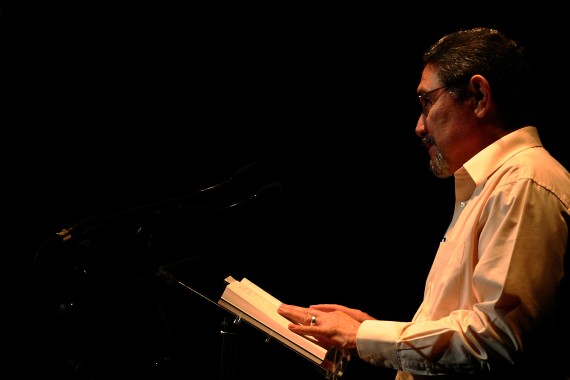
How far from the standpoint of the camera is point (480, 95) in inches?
65.4

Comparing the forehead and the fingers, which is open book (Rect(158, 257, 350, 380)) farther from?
the forehead

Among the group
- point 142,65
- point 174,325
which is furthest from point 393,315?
point 142,65

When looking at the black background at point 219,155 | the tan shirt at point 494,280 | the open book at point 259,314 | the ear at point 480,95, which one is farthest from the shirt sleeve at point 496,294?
the black background at point 219,155

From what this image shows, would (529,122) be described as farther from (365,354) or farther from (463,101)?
(365,354)

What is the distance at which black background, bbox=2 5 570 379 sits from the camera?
2.73 metres

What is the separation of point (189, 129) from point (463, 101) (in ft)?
5.49

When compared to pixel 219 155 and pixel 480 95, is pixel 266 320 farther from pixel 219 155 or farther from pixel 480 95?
pixel 219 155

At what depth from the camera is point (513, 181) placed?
4.57 ft

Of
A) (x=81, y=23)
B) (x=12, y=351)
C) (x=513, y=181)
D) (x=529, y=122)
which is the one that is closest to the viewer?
(x=513, y=181)

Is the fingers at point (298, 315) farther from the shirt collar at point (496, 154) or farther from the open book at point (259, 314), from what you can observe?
the shirt collar at point (496, 154)

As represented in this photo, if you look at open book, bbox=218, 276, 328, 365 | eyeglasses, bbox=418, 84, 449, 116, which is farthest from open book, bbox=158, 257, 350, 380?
eyeglasses, bbox=418, 84, 449, 116

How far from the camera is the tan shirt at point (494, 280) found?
4.22 ft

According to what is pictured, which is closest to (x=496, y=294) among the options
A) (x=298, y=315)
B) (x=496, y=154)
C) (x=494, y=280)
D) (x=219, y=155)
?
(x=494, y=280)

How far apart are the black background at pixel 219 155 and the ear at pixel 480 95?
3.58ft
